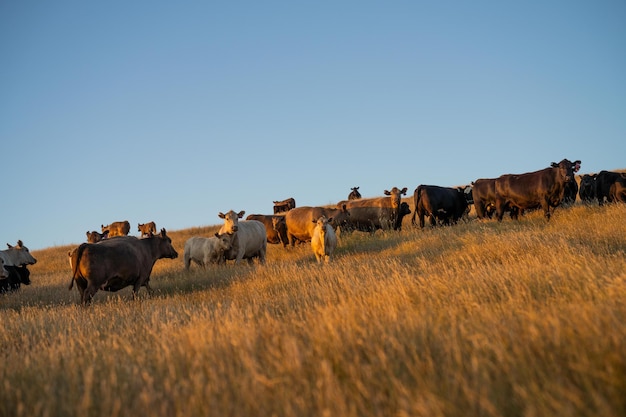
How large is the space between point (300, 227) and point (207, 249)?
4.86 meters

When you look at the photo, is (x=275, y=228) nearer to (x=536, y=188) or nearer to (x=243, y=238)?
(x=243, y=238)

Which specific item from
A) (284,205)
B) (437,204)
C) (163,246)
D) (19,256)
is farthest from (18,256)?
(437,204)

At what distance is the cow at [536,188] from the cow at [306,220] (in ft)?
19.3

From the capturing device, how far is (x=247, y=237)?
17.2 metres

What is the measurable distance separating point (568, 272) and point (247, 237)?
12052 mm

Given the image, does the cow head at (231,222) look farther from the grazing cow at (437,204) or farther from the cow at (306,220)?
the grazing cow at (437,204)

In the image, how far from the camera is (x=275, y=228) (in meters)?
21.6

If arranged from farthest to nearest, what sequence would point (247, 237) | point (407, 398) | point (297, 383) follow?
point (247, 237), point (297, 383), point (407, 398)

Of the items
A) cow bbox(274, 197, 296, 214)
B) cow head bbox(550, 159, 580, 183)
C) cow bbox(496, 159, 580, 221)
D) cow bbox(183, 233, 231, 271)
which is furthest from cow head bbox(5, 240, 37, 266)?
cow head bbox(550, 159, 580, 183)

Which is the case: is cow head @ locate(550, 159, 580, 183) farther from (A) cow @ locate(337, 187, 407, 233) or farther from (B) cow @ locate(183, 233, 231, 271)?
(B) cow @ locate(183, 233, 231, 271)

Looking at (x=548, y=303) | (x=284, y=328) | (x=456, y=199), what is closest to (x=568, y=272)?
(x=548, y=303)

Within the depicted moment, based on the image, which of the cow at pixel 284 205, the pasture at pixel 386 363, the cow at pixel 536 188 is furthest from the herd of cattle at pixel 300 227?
the cow at pixel 284 205

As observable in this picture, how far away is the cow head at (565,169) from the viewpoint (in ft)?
53.4

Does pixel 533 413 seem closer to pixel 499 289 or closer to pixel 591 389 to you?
pixel 591 389
